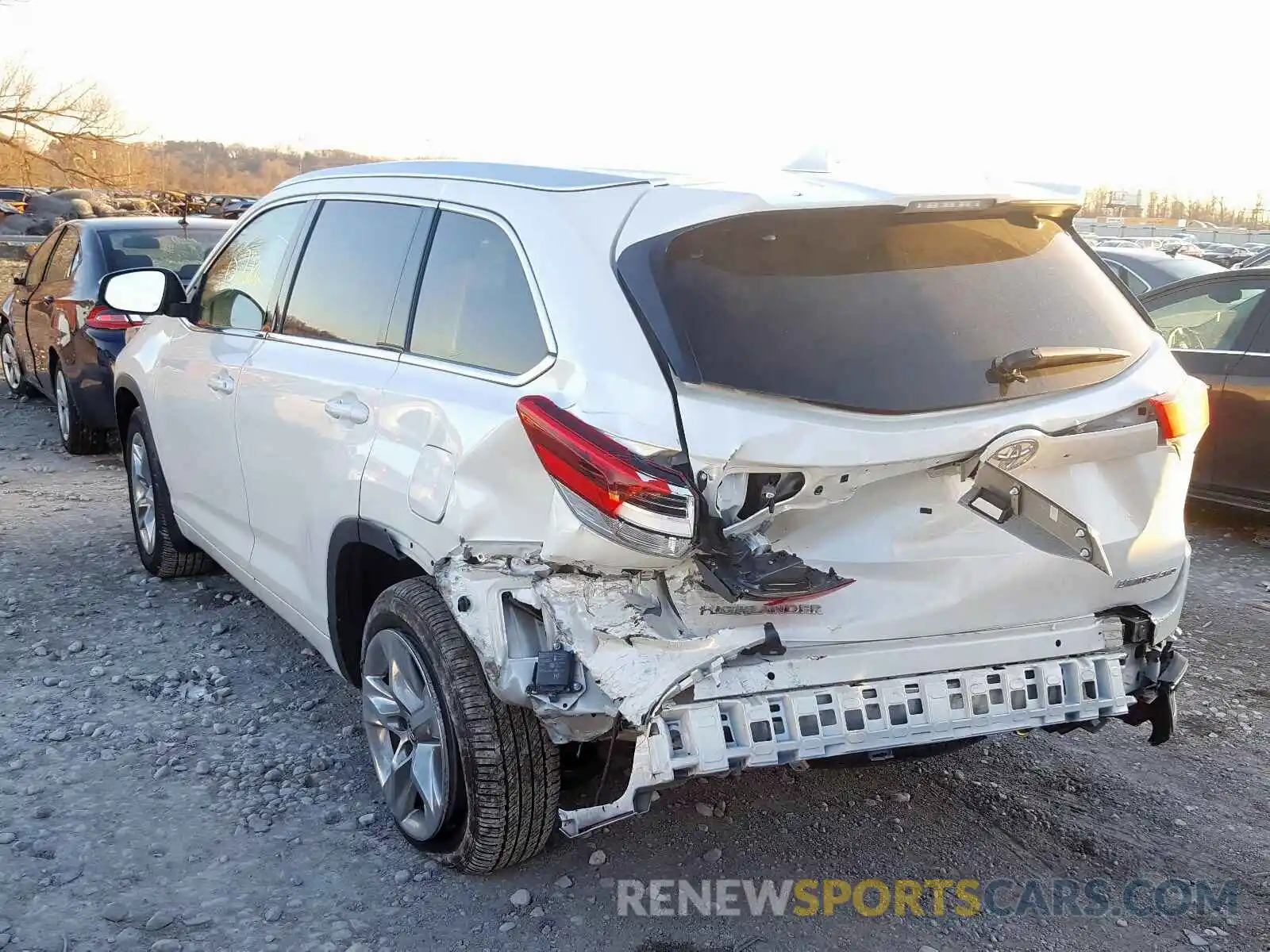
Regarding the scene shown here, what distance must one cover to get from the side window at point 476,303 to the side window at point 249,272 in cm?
110

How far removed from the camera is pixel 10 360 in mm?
10484

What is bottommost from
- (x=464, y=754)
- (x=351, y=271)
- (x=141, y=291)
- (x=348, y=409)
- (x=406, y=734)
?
(x=406, y=734)

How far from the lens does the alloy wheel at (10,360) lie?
10203 millimetres

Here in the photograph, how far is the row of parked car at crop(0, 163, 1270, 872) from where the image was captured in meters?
2.55

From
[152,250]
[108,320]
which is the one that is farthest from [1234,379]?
[152,250]

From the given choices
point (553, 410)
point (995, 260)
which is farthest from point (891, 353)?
point (553, 410)

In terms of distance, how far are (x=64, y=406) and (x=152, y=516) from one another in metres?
3.44

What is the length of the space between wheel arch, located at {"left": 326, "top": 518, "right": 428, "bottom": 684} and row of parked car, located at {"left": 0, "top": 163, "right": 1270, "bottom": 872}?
0.08ft

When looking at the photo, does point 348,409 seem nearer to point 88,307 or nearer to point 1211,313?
point 88,307

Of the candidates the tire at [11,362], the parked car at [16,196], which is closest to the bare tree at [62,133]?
the parked car at [16,196]

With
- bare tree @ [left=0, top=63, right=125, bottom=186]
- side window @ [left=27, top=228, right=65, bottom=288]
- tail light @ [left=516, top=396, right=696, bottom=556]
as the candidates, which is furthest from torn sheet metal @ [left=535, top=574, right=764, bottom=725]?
bare tree @ [left=0, top=63, right=125, bottom=186]

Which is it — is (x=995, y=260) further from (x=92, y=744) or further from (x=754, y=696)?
(x=92, y=744)

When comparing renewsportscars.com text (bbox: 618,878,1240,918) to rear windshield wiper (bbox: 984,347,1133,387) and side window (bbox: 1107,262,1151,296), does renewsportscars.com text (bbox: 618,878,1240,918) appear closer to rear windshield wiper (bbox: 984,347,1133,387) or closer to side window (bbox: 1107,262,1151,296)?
rear windshield wiper (bbox: 984,347,1133,387)

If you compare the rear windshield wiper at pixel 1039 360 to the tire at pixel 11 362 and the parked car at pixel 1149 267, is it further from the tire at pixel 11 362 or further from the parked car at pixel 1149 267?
the tire at pixel 11 362
